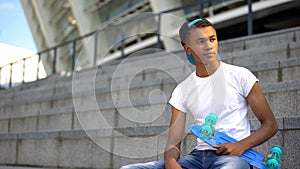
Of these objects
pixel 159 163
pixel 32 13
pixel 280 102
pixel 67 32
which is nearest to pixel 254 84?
pixel 159 163

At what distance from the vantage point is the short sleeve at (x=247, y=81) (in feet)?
8.86

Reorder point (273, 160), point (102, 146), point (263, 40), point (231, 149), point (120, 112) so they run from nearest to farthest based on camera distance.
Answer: point (273, 160), point (231, 149), point (102, 146), point (120, 112), point (263, 40)

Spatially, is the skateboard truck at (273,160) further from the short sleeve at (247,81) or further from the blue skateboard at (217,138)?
the short sleeve at (247,81)

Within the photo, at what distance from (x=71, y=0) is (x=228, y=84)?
2666 cm

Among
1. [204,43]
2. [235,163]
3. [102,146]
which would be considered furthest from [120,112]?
[235,163]

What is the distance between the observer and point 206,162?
2705 mm

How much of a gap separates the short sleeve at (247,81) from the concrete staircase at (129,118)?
91cm

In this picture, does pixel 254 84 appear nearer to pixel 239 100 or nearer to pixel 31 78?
pixel 239 100

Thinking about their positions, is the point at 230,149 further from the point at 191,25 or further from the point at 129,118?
the point at 129,118

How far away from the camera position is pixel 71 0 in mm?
28531

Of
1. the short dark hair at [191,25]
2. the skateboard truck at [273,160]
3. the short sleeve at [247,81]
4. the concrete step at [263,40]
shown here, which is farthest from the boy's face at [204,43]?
the concrete step at [263,40]

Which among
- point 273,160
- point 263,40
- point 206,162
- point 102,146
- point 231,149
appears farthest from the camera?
point 263,40

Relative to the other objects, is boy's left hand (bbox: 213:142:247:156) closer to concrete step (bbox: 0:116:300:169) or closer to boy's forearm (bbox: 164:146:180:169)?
boy's forearm (bbox: 164:146:180:169)

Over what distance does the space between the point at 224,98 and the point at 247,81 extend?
160 millimetres
